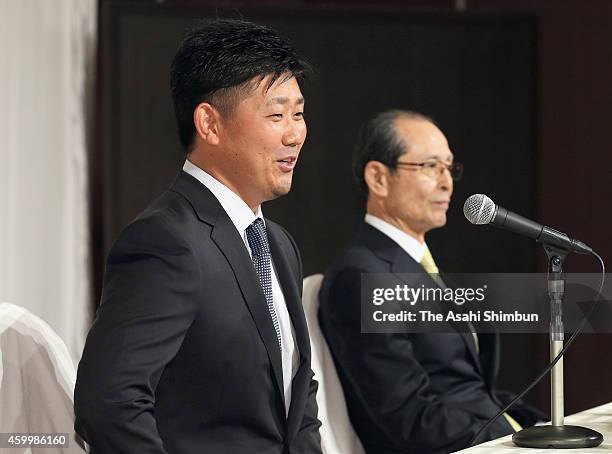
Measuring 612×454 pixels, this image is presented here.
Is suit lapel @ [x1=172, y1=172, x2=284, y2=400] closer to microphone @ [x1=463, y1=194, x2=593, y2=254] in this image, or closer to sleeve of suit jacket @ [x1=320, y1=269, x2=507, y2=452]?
microphone @ [x1=463, y1=194, x2=593, y2=254]

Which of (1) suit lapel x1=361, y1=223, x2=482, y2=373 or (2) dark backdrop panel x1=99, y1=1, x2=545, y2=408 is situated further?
(2) dark backdrop panel x1=99, y1=1, x2=545, y2=408

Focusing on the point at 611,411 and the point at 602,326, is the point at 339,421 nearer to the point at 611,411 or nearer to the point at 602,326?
the point at 611,411

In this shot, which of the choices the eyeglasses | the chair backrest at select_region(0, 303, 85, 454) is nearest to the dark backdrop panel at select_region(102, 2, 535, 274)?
the eyeglasses

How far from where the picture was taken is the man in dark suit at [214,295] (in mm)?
1607

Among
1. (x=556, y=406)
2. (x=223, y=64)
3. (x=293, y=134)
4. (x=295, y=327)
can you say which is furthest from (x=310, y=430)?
(x=223, y=64)

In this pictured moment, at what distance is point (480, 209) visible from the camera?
175 cm

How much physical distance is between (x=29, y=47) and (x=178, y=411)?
1.69 meters

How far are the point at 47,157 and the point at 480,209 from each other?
5.70 feet

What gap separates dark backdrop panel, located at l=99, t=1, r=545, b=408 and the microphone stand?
1.67m

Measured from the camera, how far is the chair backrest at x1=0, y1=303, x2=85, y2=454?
185cm

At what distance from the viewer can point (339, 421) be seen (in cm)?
246

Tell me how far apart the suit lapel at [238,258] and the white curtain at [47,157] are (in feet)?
4.05

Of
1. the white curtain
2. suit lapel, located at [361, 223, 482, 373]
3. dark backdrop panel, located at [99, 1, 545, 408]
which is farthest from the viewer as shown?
dark backdrop panel, located at [99, 1, 545, 408]

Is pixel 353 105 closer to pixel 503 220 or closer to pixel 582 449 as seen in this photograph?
pixel 503 220
